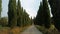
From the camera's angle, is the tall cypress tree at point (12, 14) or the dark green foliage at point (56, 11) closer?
the dark green foliage at point (56, 11)

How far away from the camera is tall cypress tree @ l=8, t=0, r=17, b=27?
37422 mm

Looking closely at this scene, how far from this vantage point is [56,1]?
2194 centimetres

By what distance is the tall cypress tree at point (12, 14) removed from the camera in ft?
123

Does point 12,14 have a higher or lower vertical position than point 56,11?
higher

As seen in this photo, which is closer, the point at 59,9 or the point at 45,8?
the point at 59,9

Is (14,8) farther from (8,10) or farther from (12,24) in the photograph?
(12,24)

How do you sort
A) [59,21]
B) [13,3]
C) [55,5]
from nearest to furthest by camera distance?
[59,21] < [55,5] < [13,3]

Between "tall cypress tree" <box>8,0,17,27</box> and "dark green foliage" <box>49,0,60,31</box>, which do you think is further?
"tall cypress tree" <box>8,0,17,27</box>

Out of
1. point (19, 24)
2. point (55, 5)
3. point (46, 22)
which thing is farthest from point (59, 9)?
point (19, 24)

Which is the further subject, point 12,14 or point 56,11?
point 12,14

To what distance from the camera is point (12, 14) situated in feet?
125

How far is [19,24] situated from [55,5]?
2700 centimetres

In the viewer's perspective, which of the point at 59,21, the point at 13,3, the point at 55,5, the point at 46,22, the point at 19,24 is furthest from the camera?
the point at 19,24

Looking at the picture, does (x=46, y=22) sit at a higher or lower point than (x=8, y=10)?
lower
